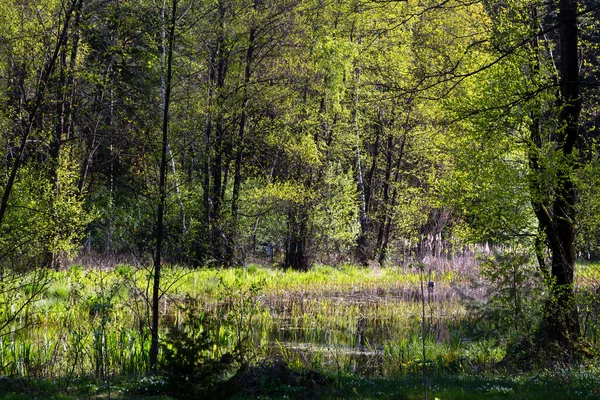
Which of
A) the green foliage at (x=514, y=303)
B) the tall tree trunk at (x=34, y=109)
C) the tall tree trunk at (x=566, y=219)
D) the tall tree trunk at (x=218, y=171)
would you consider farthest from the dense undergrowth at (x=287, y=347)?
the tall tree trunk at (x=218, y=171)

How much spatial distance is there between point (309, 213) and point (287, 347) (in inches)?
406

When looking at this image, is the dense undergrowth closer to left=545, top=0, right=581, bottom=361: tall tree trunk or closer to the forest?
the forest

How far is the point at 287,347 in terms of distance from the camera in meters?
9.50

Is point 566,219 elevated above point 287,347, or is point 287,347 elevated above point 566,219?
point 566,219

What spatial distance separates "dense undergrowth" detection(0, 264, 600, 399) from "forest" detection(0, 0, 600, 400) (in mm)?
45

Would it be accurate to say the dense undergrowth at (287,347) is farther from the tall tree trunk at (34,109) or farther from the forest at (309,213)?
the tall tree trunk at (34,109)

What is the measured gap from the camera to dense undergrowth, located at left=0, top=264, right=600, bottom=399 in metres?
5.93

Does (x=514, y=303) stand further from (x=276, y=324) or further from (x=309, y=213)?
(x=309, y=213)

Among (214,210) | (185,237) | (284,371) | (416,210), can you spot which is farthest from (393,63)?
(284,371)

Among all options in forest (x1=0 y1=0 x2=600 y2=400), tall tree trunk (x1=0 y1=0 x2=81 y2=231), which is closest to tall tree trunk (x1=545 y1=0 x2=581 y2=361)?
forest (x1=0 y1=0 x2=600 y2=400)

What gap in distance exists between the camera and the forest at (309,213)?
6.70m

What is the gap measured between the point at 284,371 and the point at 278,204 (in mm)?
12955

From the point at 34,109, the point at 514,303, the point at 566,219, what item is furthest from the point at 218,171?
the point at 34,109

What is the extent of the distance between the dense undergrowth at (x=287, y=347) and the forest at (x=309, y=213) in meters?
0.04
